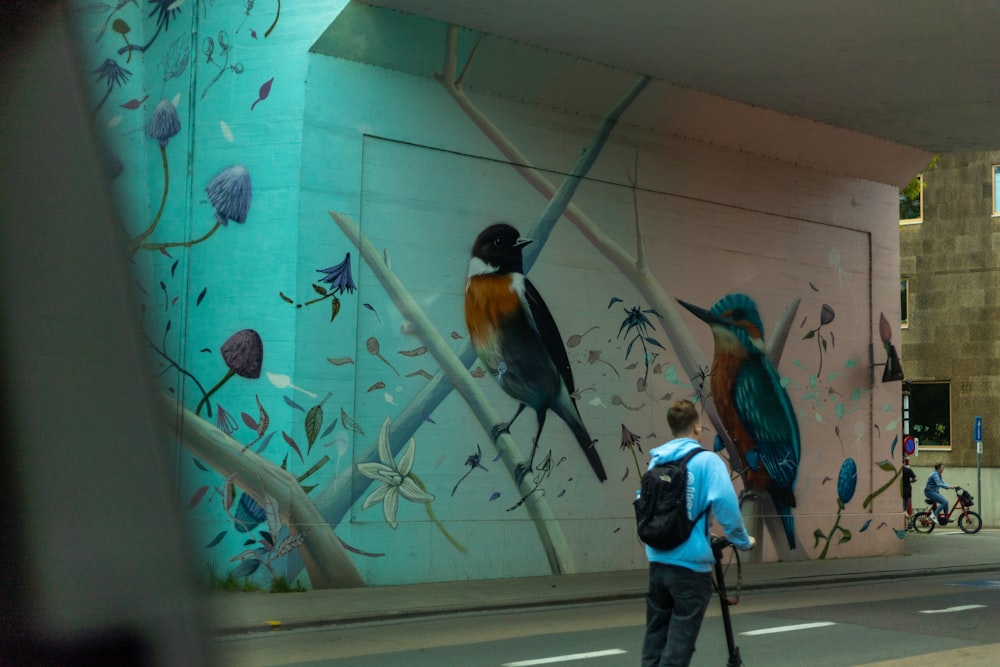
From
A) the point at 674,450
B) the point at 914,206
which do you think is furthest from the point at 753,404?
the point at 914,206

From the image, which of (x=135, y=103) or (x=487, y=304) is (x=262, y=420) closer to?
(x=487, y=304)

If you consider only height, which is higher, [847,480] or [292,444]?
[292,444]

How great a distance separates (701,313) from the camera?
19.2m

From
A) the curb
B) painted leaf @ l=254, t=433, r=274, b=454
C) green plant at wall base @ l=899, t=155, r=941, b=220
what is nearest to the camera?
the curb

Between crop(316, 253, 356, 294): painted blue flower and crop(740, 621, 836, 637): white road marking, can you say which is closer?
crop(740, 621, 836, 637): white road marking

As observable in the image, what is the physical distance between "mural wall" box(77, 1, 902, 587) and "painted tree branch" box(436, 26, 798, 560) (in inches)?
1.5

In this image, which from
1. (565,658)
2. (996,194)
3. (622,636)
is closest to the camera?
(565,658)

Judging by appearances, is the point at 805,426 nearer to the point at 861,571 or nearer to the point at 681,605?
the point at 861,571

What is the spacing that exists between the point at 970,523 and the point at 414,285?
64.2ft

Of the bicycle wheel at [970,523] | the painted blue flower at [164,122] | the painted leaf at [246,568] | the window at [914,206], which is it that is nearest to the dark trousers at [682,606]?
the painted leaf at [246,568]

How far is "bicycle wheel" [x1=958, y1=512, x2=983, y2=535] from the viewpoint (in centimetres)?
2947

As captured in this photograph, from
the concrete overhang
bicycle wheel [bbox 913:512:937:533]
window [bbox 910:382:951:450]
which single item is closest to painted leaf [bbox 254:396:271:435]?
the concrete overhang

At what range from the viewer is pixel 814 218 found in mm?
21125

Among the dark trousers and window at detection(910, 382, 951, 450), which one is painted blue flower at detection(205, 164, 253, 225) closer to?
the dark trousers
